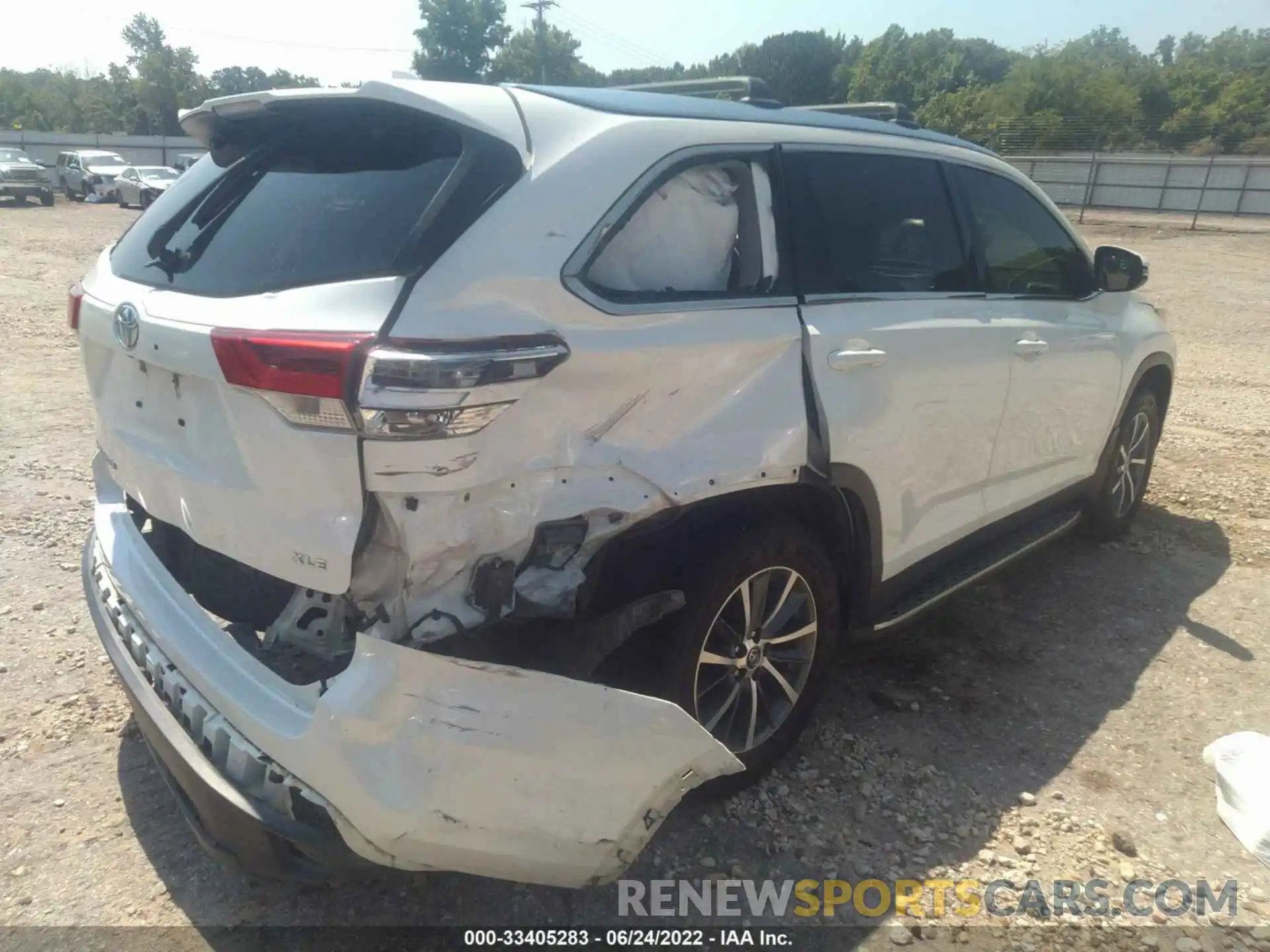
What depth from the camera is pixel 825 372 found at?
2.67 m

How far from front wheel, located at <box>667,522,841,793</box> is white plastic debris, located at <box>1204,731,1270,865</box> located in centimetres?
133

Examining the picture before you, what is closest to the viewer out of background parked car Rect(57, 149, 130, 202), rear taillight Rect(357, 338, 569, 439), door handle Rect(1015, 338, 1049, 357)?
rear taillight Rect(357, 338, 569, 439)

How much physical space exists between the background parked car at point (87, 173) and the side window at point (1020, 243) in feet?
108

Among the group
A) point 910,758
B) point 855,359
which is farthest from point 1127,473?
point 855,359

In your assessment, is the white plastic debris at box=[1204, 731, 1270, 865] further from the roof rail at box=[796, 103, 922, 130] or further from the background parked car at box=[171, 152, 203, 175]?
the background parked car at box=[171, 152, 203, 175]

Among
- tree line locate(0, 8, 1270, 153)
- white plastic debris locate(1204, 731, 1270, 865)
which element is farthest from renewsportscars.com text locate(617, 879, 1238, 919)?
tree line locate(0, 8, 1270, 153)

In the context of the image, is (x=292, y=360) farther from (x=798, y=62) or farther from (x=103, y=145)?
(x=798, y=62)

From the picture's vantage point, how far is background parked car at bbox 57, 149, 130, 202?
98.8ft

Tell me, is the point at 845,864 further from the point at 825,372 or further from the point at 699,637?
the point at 825,372

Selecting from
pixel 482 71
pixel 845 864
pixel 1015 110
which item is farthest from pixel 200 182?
pixel 482 71

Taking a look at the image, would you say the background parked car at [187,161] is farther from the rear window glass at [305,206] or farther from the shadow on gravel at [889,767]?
the shadow on gravel at [889,767]

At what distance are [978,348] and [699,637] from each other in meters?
1.61

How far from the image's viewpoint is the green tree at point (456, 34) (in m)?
65.1

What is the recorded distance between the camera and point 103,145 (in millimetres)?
46406
